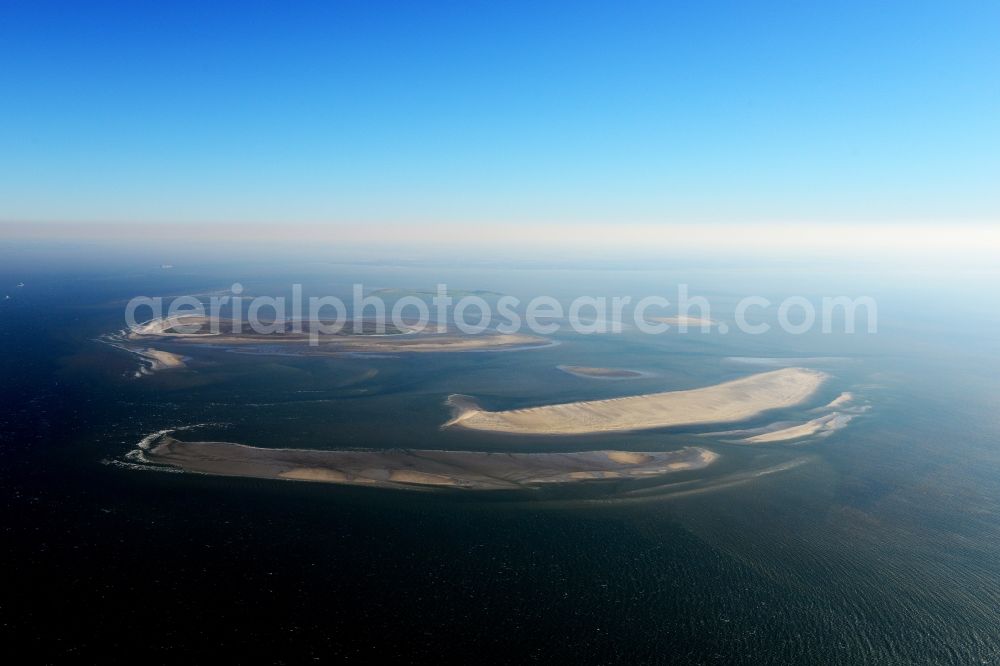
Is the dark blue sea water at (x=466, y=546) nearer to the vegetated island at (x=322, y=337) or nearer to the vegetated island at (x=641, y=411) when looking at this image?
the vegetated island at (x=641, y=411)

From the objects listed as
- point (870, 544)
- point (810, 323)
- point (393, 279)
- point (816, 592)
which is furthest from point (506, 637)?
point (393, 279)

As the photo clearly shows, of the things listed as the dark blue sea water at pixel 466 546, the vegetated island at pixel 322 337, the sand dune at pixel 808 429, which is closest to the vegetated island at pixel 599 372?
the dark blue sea water at pixel 466 546

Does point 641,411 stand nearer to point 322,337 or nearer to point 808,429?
point 808,429

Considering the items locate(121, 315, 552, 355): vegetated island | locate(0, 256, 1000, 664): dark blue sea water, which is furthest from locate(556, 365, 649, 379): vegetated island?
locate(121, 315, 552, 355): vegetated island

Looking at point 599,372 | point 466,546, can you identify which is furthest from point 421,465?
point 599,372

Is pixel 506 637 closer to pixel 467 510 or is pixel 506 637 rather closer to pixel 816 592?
pixel 467 510

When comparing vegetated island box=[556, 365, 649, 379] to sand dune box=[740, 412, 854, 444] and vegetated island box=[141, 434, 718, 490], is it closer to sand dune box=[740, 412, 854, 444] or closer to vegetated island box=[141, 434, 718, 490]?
sand dune box=[740, 412, 854, 444]
